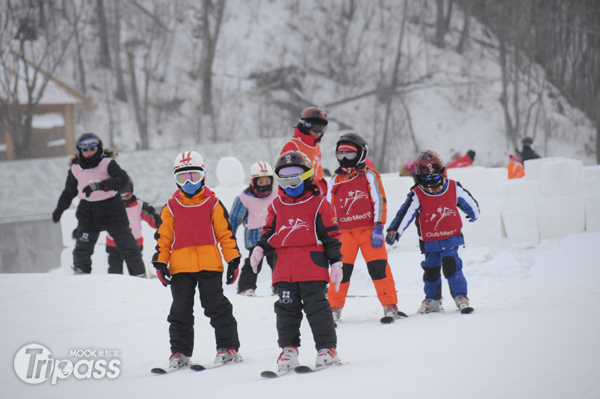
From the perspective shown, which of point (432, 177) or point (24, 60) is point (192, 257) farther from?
point (24, 60)

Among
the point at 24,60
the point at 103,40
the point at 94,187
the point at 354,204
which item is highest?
the point at 103,40

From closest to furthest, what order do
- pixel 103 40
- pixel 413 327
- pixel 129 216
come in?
pixel 413 327 → pixel 129 216 → pixel 103 40

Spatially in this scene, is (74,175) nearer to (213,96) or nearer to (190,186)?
(190,186)

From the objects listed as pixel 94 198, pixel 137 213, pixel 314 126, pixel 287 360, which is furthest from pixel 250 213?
pixel 287 360

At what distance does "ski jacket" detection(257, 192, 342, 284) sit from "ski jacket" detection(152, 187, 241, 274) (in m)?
0.38

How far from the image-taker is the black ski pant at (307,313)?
3393 millimetres

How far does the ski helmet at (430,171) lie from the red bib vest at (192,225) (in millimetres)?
1927

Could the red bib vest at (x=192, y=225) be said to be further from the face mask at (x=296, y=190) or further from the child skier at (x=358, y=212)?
the child skier at (x=358, y=212)

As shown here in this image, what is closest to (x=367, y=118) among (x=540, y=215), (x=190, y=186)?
(x=540, y=215)

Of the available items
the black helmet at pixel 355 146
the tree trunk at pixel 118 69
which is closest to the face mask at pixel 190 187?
the black helmet at pixel 355 146

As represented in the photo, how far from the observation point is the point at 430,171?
188 inches

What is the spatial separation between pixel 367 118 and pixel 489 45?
6.10 m

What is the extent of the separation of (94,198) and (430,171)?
11.5ft

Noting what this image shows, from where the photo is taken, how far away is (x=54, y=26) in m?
19.3
